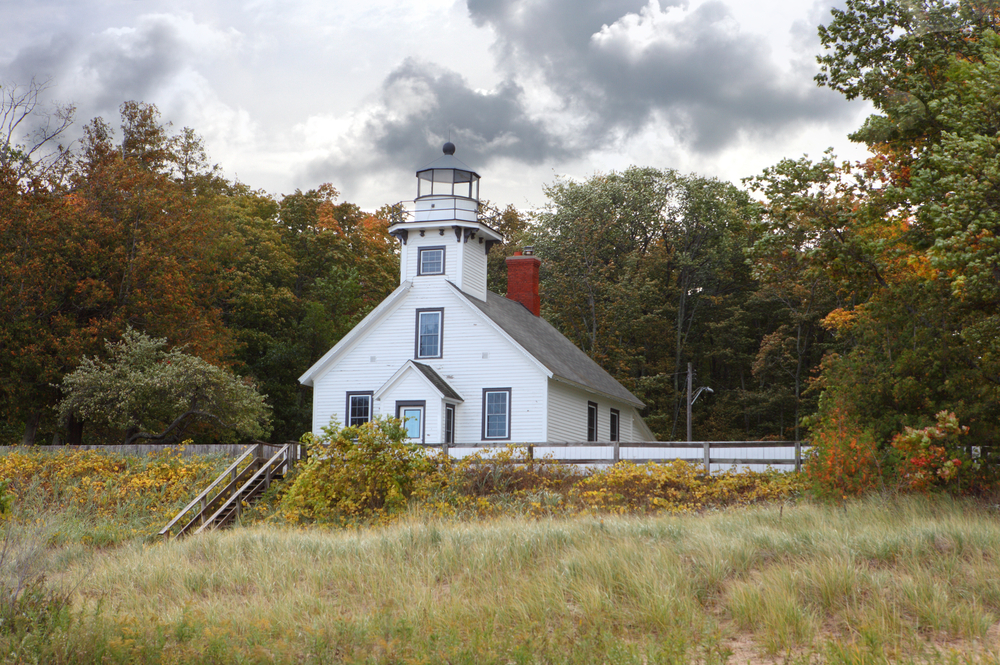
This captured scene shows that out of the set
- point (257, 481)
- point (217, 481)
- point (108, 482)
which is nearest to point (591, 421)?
point (257, 481)

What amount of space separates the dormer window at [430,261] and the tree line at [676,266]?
917 centimetres

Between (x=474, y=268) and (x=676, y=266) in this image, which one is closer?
(x=474, y=268)

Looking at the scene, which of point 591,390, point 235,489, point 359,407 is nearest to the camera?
point 235,489

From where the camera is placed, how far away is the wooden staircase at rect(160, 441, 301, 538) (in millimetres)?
18175

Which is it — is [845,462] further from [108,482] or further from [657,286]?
[657,286]

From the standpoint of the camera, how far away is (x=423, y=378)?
27516 millimetres

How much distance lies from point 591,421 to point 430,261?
7951mm

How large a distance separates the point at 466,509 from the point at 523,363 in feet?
32.0

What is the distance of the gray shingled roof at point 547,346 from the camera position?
93.4ft

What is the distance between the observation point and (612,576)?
962 cm

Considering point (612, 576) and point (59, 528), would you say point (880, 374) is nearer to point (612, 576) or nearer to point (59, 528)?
point (612, 576)

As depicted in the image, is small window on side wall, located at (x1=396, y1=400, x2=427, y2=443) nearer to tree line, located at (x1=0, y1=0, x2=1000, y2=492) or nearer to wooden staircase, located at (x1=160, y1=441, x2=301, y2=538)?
wooden staircase, located at (x1=160, y1=441, x2=301, y2=538)

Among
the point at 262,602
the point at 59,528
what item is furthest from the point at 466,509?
the point at 262,602

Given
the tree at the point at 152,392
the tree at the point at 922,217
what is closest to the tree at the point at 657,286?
the tree at the point at 152,392
